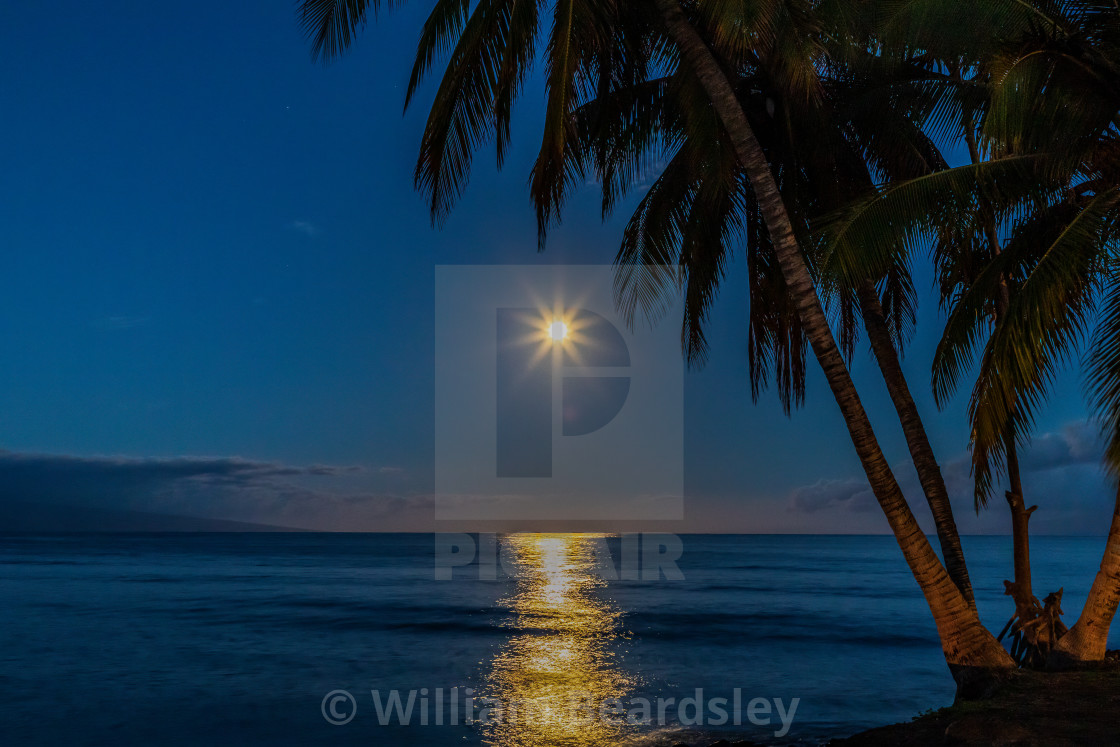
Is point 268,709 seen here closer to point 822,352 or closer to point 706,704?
point 706,704

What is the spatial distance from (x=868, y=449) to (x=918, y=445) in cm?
152

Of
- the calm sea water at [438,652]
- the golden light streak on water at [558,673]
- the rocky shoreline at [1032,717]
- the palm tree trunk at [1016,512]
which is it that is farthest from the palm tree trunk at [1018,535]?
the golden light streak on water at [558,673]

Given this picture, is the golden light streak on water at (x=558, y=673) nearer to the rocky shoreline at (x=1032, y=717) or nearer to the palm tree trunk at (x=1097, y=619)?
the rocky shoreline at (x=1032, y=717)

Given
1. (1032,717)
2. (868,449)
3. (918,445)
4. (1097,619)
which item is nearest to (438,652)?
(918,445)

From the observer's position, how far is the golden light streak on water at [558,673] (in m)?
9.73

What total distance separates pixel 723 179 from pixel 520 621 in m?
18.9

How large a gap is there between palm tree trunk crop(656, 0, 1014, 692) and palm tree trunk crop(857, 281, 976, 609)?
871mm

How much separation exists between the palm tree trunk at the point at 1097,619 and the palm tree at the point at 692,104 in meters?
0.93

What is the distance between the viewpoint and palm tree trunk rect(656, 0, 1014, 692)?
6.52 m

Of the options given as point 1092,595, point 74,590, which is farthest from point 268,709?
point 74,590

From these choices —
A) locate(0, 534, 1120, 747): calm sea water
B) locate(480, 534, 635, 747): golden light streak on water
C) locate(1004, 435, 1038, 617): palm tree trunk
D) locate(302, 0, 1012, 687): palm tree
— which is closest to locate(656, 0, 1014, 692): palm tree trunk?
locate(302, 0, 1012, 687): palm tree

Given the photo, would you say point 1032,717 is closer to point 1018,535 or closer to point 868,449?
point 868,449

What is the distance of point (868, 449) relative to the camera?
21.7ft

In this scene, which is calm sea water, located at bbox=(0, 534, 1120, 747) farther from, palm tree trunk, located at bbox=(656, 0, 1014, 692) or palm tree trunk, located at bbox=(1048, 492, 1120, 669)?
palm tree trunk, located at bbox=(1048, 492, 1120, 669)
